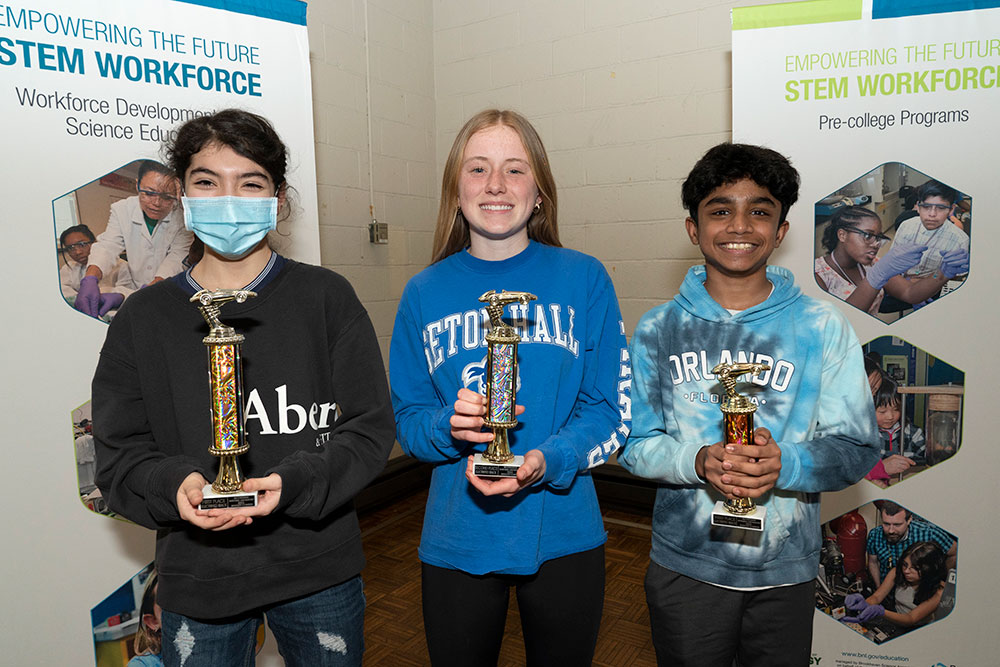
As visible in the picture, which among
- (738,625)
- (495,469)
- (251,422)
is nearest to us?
(495,469)

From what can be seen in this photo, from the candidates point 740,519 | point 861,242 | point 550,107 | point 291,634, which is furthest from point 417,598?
point 550,107

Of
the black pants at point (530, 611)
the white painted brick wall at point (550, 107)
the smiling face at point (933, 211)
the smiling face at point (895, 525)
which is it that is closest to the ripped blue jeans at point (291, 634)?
the black pants at point (530, 611)

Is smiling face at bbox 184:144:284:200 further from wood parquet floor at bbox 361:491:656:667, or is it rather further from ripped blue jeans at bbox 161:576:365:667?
wood parquet floor at bbox 361:491:656:667

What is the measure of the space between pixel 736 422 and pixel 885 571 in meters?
1.59

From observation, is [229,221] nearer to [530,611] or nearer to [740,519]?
[530,611]

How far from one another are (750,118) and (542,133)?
83.0 inches

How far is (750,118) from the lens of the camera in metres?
2.57

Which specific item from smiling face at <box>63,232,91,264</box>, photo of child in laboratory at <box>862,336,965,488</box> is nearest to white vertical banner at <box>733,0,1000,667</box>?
photo of child in laboratory at <box>862,336,965,488</box>

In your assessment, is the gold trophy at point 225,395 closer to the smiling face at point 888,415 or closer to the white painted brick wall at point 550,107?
the smiling face at point 888,415

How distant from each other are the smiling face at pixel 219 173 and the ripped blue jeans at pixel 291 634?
0.95 m

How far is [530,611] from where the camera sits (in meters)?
1.54

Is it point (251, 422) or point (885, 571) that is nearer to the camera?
point (251, 422)

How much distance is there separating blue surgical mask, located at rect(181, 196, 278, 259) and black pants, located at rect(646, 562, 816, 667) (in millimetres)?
1333

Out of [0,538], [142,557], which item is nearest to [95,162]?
[0,538]
